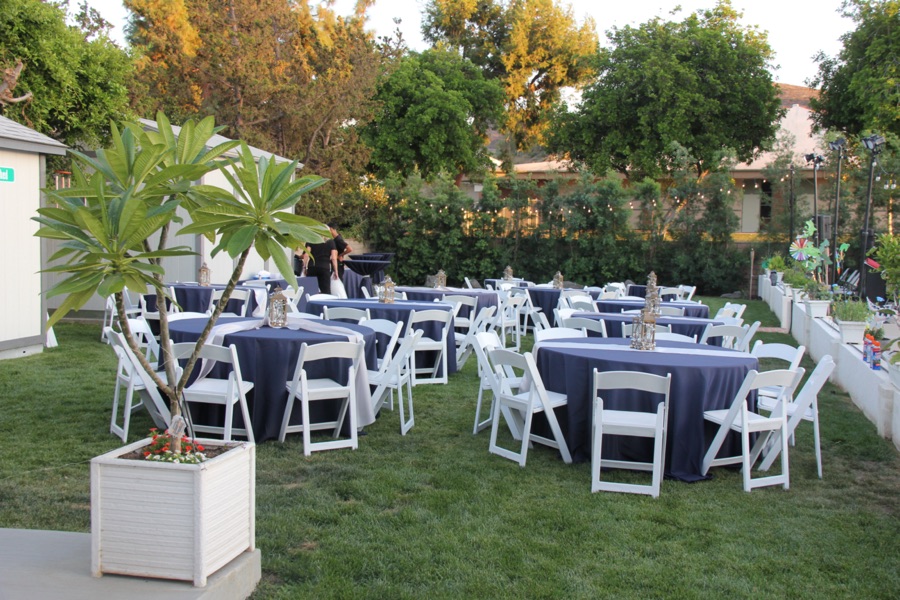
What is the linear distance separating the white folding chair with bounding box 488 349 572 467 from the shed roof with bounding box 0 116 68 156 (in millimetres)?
5434

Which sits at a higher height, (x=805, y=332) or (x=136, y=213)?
(x=136, y=213)

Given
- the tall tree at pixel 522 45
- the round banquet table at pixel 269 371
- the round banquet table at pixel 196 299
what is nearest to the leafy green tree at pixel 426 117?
the tall tree at pixel 522 45

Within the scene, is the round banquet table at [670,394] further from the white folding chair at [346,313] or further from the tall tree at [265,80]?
the tall tree at [265,80]

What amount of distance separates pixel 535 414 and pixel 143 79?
59.2 feet

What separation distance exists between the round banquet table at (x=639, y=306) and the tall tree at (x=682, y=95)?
1601 centimetres

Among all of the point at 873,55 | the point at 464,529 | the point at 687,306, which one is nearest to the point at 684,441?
the point at 464,529

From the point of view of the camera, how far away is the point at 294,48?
917 inches

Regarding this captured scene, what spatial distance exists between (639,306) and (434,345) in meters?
3.72

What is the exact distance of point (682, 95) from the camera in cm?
2561

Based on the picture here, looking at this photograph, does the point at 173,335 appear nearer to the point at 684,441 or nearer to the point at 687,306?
the point at 684,441

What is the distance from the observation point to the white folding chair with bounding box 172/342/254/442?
5250mm

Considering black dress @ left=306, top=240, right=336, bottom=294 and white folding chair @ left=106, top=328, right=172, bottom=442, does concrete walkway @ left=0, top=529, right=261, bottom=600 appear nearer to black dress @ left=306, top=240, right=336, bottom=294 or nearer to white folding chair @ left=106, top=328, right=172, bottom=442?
white folding chair @ left=106, top=328, right=172, bottom=442

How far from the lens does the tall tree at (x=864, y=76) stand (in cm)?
2378

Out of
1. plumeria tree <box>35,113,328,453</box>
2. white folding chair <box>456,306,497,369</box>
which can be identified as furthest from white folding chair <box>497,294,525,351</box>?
plumeria tree <box>35,113,328,453</box>
